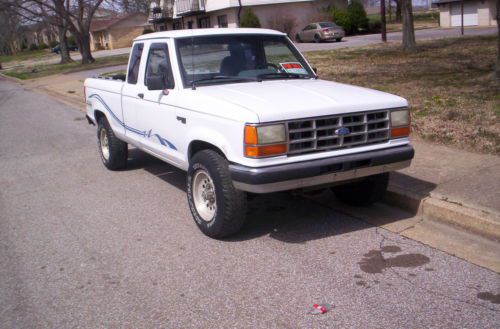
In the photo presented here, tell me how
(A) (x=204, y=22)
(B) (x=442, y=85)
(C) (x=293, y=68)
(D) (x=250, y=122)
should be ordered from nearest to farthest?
1. (D) (x=250, y=122)
2. (C) (x=293, y=68)
3. (B) (x=442, y=85)
4. (A) (x=204, y=22)

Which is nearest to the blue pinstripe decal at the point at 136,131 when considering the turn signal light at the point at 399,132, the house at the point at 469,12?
the turn signal light at the point at 399,132

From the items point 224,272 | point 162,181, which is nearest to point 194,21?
point 162,181

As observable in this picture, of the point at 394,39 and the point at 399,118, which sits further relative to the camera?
the point at 394,39

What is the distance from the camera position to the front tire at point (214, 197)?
4852 mm

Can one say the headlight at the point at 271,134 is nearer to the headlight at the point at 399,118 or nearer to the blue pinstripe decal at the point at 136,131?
the headlight at the point at 399,118

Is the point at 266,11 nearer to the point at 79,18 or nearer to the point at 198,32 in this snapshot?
the point at 79,18

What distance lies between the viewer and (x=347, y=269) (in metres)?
4.46

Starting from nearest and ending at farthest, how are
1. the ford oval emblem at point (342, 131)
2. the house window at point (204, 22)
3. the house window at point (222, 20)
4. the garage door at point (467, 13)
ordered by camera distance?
1. the ford oval emblem at point (342, 131)
2. the garage door at point (467, 13)
3. the house window at point (222, 20)
4. the house window at point (204, 22)

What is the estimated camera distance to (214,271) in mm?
4539

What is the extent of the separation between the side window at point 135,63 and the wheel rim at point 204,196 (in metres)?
2.02

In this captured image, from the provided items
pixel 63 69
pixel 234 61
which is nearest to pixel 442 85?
pixel 234 61

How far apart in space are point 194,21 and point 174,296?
48.9m

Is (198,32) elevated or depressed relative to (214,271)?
elevated

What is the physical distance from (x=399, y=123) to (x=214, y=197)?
1.88 metres
